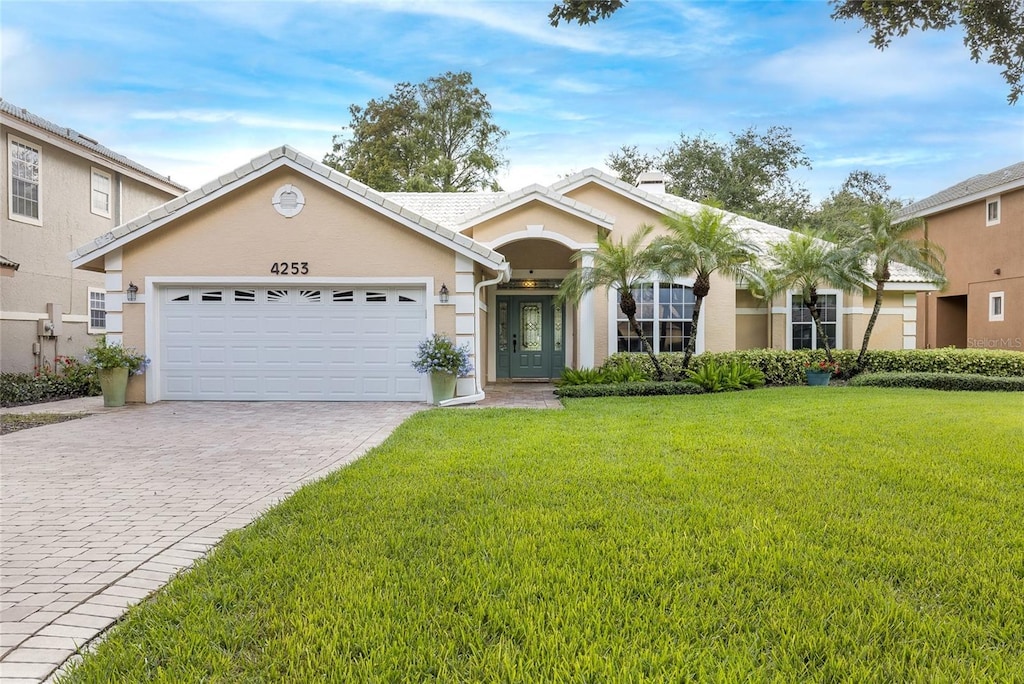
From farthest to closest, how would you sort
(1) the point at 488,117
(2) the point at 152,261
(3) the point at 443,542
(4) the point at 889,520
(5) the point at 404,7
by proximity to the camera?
1. (1) the point at 488,117
2. (2) the point at 152,261
3. (5) the point at 404,7
4. (4) the point at 889,520
5. (3) the point at 443,542

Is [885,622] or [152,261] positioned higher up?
[152,261]

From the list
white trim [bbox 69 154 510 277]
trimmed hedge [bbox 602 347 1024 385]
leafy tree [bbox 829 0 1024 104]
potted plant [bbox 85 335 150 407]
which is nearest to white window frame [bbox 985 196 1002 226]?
trimmed hedge [bbox 602 347 1024 385]

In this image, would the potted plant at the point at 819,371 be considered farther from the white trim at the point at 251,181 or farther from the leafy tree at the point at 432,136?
the leafy tree at the point at 432,136

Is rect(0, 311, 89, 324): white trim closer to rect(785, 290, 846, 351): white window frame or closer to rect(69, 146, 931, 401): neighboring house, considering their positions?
rect(69, 146, 931, 401): neighboring house

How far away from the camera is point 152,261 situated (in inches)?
501

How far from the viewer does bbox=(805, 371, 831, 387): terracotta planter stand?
15.4m

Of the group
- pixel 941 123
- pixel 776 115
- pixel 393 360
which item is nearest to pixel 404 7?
pixel 393 360

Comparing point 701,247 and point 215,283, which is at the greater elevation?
point 701,247

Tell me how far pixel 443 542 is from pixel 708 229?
10898 mm

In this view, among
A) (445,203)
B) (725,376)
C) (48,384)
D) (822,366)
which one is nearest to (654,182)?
(445,203)

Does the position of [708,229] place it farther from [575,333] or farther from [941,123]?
[941,123]

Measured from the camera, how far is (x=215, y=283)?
1280 cm

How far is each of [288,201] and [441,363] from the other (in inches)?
173

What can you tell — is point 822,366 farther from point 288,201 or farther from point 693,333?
point 288,201
